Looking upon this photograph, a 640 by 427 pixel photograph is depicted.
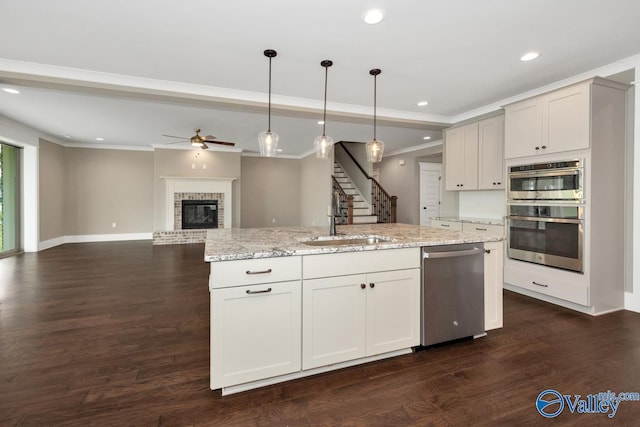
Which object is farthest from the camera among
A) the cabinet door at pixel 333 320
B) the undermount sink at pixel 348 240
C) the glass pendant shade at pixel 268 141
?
the glass pendant shade at pixel 268 141

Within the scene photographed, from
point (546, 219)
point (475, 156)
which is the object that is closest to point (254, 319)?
point (546, 219)

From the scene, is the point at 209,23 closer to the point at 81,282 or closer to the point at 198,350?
the point at 198,350

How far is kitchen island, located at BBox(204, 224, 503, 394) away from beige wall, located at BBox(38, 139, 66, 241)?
23.4 feet

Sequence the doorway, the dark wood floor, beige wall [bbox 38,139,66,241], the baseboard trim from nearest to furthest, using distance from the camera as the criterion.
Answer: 1. the dark wood floor
2. the doorway
3. beige wall [bbox 38,139,66,241]
4. the baseboard trim

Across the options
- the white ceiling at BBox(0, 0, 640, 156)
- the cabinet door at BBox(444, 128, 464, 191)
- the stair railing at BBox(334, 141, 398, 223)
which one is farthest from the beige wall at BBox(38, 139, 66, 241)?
the cabinet door at BBox(444, 128, 464, 191)

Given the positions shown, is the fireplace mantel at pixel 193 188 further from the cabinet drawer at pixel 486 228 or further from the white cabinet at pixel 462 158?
the cabinet drawer at pixel 486 228

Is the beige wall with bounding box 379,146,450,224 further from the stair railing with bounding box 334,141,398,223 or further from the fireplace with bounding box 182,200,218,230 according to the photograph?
the fireplace with bounding box 182,200,218,230

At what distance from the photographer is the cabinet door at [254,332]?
6.09 ft

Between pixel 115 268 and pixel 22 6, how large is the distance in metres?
4.09

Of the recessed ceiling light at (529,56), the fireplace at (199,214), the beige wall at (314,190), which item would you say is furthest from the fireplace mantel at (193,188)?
the recessed ceiling light at (529,56)

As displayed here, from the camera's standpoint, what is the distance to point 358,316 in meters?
2.20

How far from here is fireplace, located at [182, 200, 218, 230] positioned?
8.37 metres

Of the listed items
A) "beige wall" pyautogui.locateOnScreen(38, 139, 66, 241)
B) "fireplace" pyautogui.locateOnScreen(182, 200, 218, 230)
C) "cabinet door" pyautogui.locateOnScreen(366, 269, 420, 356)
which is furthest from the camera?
"fireplace" pyautogui.locateOnScreen(182, 200, 218, 230)

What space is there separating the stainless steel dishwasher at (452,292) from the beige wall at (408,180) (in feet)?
17.8
